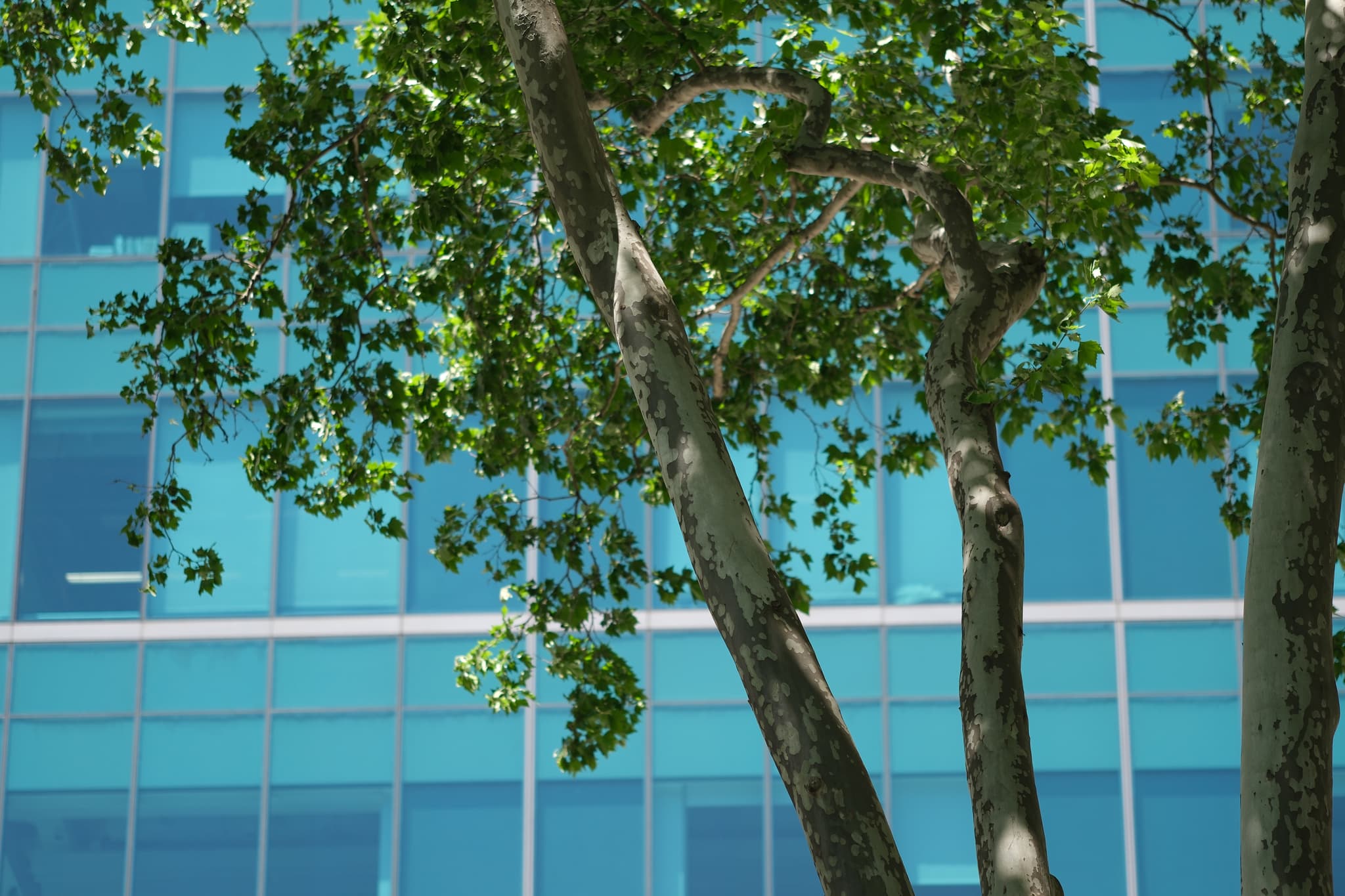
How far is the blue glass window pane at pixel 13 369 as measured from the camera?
16547 millimetres

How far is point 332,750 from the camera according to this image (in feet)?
50.5

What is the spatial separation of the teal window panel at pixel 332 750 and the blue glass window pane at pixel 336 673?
0.54ft

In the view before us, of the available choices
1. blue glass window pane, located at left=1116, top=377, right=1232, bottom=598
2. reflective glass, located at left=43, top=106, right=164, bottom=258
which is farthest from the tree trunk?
reflective glass, located at left=43, top=106, right=164, bottom=258

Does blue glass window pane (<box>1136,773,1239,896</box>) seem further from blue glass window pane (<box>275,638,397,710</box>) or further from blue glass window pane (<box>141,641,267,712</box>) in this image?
blue glass window pane (<box>141,641,267,712</box>)

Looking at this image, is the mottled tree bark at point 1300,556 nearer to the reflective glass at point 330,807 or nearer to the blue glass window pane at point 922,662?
the blue glass window pane at point 922,662

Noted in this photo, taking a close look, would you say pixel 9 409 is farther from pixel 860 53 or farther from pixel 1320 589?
pixel 1320 589

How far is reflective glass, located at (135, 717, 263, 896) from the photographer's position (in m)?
15.2

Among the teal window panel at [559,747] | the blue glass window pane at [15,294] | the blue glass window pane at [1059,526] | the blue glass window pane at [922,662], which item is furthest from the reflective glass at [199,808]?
the blue glass window pane at [1059,526]

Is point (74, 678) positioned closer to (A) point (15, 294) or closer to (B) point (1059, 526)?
(A) point (15, 294)

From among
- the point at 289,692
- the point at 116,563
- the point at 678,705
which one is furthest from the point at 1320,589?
the point at 116,563

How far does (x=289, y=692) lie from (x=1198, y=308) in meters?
10.5

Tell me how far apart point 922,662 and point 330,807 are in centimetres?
617

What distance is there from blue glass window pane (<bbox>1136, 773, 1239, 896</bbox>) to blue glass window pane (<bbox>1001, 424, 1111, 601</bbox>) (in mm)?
1958

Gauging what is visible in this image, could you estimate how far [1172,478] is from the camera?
15539 millimetres
